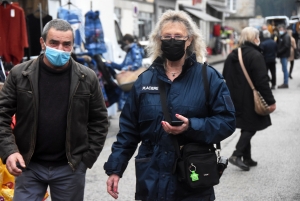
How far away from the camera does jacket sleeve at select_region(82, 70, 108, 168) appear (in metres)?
3.96

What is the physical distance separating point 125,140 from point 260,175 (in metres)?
3.95

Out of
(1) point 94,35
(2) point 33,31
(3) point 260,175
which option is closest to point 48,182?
(3) point 260,175

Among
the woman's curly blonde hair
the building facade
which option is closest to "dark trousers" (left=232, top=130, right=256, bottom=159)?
the woman's curly blonde hair

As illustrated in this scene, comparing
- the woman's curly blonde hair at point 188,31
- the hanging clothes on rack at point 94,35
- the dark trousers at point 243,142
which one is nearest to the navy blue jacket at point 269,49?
the hanging clothes on rack at point 94,35

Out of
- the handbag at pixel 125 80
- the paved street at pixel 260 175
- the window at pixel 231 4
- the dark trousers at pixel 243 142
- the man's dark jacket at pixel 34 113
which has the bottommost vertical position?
the paved street at pixel 260 175

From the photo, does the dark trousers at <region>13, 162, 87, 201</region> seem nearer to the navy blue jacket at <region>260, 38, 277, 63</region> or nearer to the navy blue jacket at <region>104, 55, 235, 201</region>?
the navy blue jacket at <region>104, 55, 235, 201</region>

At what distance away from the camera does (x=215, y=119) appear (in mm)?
3480

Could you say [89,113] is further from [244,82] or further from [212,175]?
[244,82]

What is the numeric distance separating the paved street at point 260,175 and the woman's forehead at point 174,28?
10.1 ft

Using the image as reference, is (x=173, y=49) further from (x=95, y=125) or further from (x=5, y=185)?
(x=5, y=185)

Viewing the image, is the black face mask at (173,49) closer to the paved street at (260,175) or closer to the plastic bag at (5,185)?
the plastic bag at (5,185)

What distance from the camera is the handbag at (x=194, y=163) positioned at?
11.2 feet

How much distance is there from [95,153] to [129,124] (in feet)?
1.33

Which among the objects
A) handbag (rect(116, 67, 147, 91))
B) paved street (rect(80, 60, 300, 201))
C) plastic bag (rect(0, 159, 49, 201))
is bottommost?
paved street (rect(80, 60, 300, 201))
